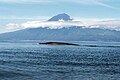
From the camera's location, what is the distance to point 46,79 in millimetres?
53906

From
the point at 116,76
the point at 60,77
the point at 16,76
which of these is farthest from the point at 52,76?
the point at 116,76

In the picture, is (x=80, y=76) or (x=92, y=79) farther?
(x=80, y=76)

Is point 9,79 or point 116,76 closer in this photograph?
point 9,79

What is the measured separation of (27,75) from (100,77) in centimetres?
1251

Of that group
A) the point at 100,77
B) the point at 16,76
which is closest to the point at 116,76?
the point at 100,77

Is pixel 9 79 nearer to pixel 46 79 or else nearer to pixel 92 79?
pixel 46 79

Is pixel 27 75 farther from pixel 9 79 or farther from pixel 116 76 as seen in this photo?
pixel 116 76

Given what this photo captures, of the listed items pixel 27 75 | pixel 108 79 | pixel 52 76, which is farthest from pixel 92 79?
pixel 27 75

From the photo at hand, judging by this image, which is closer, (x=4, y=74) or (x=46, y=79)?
(x=46, y=79)

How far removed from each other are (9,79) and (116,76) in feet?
59.6

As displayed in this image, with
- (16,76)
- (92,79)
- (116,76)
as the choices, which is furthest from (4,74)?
(116,76)

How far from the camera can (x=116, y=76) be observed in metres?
58.1

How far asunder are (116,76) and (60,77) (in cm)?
978

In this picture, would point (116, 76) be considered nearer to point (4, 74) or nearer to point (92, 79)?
point (92, 79)
